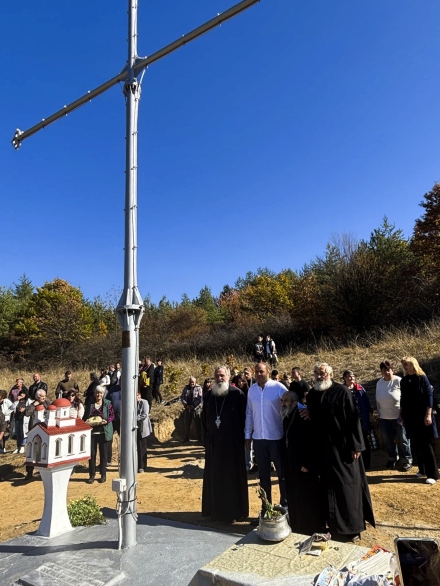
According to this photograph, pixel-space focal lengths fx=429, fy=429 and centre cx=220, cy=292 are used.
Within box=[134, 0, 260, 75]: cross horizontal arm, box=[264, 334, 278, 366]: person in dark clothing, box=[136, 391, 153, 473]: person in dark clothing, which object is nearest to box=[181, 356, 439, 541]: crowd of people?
box=[136, 391, 153, 473]: person in dark clothing

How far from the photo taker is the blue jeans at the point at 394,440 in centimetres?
818

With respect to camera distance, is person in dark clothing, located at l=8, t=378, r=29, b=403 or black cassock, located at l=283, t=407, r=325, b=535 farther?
person in dark clothing, located at l=8, t=378, r=29, b=403

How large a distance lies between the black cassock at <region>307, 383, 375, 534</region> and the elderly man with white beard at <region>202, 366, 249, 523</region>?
126 centimetres

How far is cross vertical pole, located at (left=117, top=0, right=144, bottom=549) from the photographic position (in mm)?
4316

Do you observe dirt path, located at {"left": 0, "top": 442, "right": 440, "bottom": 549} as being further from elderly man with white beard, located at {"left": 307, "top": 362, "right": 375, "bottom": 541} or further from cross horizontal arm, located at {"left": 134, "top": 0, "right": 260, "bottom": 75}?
cross horizontal arm, located at {"left": 134, "top": 0, "right": 260, "bottom": 75}

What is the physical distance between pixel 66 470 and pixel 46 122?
4420 millimetres

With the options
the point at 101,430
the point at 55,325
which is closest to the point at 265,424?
the point at 101,430

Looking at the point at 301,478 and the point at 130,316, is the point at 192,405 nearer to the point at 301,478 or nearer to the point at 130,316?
the point at 301,478

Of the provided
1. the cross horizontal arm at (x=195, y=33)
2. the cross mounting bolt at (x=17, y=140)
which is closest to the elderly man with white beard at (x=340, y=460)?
the cross horizontal arm at (x=195, y=33)

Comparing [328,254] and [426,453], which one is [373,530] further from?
[328,254]

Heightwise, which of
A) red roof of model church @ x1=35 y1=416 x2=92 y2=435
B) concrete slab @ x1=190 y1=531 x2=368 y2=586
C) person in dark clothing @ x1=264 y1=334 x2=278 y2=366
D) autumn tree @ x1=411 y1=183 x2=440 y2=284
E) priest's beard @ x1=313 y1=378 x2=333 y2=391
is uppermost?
autumn tree @ x1=411 y1=183 x2=440 y2=284

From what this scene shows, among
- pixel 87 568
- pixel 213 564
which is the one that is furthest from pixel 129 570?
pixel 213 564

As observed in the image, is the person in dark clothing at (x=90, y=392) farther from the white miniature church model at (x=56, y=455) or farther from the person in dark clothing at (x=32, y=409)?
the white miniature church model at (x=56, y=455)

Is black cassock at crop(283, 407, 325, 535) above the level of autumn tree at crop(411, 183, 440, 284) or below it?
below
